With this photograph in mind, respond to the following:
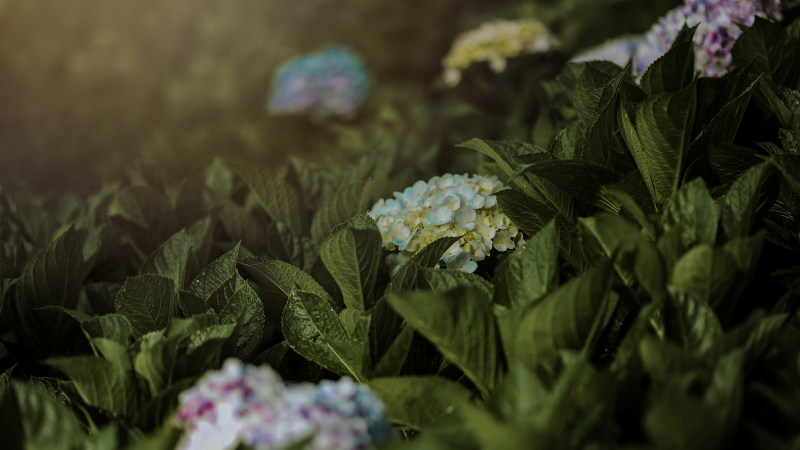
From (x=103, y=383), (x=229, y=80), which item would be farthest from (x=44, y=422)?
(x=229, y=80)

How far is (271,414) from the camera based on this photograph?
888 mm

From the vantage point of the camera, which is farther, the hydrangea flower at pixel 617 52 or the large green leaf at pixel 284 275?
the hydrangea flower at pixel 617 52

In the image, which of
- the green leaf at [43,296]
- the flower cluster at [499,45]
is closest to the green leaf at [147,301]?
the green leaf at [43,296]

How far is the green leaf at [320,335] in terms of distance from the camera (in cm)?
128

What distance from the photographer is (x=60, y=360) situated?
107 cm

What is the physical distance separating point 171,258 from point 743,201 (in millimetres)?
1190

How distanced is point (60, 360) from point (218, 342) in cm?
24

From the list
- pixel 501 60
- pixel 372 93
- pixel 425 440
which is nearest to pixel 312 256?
pixel 425 440

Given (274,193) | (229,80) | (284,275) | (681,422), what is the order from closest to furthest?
(681,422)
(284,275)
(274,193)
(229,80)

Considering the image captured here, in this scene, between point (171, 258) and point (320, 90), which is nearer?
point (171, 258)

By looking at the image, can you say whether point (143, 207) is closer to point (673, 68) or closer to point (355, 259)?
point (355, 259)

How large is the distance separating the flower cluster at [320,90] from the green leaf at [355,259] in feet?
11.5

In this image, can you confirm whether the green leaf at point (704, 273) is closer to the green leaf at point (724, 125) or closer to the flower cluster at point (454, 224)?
the green leaf at point (724, 125)

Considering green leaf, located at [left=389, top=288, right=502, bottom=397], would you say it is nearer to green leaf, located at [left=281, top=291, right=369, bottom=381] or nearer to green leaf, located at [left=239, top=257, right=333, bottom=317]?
green leaf, located at [left=281, top=291, right=369, bottom=381]
